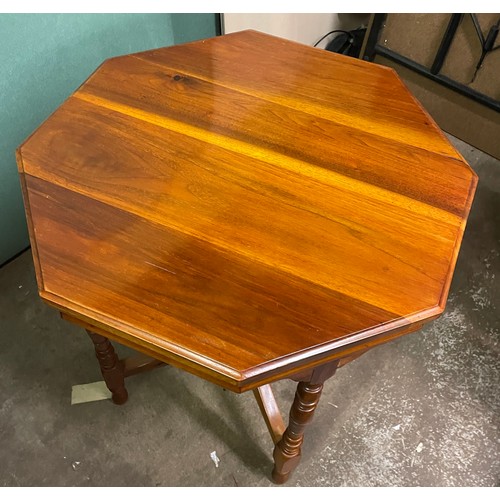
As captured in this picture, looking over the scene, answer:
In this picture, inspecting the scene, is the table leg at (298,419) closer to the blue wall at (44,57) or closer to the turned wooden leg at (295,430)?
the turned wooden leg at (295,430)

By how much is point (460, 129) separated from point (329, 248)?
4.49ft

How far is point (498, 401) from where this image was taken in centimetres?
123

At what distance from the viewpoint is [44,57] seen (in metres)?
1.13

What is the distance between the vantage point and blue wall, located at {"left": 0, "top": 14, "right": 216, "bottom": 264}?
42.1 inches

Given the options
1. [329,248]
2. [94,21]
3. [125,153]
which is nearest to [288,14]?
[94,21]

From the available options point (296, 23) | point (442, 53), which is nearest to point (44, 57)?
point (296, 23)

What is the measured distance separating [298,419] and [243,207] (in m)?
0.40

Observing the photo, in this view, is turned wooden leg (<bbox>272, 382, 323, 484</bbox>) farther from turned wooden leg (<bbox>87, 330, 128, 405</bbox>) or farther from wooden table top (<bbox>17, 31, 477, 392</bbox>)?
turned wooden leg (<bbox>87, 330, 128, 405</bbox>)

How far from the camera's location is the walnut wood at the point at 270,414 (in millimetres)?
1027

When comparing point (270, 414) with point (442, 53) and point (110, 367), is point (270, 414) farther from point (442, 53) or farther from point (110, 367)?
point (442, 53)

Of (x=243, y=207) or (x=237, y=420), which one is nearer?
(x=243, y=207)

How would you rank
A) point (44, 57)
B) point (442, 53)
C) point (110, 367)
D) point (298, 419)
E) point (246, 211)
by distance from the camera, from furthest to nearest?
point (442, 53) < point (44, 57) < point (110, 367) < point (298, 419) < point (246, 211)

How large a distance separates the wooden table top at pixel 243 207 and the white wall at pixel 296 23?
0.55 metres

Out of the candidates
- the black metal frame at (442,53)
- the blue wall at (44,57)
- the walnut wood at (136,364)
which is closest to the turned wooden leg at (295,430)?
the walnut wood at (136,364)
